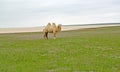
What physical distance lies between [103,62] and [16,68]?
4658 millimetres

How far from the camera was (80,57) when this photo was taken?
20094 millimetres

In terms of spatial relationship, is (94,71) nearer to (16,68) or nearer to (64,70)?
(64,70)

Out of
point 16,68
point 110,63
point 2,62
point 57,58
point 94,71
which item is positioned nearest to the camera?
point 94,71

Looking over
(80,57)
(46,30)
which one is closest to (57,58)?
(80,57)

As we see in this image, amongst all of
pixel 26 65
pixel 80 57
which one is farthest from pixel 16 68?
pixel 80 57

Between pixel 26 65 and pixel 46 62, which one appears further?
pixel 46 62

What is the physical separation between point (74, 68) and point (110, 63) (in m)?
2.33

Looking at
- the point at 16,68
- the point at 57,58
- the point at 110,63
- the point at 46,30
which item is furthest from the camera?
the point at 46,30

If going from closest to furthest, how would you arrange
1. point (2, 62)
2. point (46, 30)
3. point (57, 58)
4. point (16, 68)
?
point (16, 68)
point (2, 62)
point (57, 58)
point (46, 30)

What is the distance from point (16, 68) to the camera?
16.3m

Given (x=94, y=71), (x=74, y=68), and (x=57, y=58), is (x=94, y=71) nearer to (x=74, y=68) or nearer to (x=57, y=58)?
(x=74, y=68)

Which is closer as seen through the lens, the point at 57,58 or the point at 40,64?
the point at 40,64

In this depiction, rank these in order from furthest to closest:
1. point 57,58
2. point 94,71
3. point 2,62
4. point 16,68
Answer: point 57,58, point 2,62, point 16,68, point 94,71

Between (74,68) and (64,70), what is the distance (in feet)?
2.40
